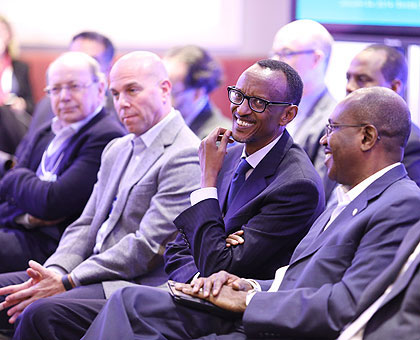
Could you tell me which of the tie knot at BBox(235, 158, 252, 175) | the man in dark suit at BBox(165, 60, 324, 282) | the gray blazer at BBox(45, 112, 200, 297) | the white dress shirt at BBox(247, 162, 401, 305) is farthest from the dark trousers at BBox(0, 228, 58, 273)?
the white dress shirt at BBox(247, 162, 401, 305)

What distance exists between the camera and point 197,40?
632cm

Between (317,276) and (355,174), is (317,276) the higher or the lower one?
the lower one

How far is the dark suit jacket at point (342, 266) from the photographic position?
2.09 metres

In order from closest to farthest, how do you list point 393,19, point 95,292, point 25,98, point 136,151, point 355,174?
point 355,174
point 95,292
point 136,151
point 393,19
point 25,98

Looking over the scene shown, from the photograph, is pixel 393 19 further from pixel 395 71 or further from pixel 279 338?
pixel 279 338

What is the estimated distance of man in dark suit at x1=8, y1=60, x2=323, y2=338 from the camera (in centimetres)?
254

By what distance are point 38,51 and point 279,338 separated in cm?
462

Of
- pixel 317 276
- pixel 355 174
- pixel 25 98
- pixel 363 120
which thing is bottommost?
pixel 25 98

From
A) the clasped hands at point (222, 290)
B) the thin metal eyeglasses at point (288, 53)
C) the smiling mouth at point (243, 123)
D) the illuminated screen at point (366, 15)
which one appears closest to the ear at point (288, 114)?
the smiling mouth at point (243, 123)

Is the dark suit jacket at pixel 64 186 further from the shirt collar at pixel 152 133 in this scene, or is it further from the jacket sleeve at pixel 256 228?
the jacket sleeve at pixel 256 228

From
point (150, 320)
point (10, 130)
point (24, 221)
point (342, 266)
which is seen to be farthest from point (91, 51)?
point (342, 266)

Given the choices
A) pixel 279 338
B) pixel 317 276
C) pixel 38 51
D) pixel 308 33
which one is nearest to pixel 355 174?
pixel 317 276

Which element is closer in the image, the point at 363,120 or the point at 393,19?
the point at 363,120

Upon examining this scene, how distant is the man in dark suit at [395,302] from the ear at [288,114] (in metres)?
0.73
